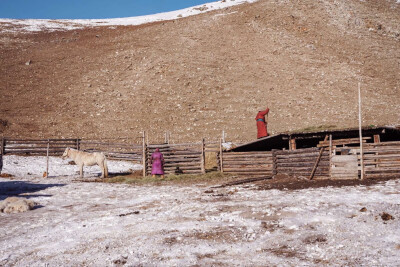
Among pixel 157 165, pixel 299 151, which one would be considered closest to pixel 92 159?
pixel 157 165

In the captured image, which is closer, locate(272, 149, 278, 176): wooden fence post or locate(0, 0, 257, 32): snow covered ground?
locate(272, 149, 278, 176): wooden fence post

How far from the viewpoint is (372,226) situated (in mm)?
7164

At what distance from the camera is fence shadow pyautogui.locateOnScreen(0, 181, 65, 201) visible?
13.1 metres

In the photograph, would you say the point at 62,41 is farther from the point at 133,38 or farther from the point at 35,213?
the point at 35,213

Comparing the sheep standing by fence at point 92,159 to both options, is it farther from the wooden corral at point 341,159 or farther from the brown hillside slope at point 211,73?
the brown hillside slope at point 211,73

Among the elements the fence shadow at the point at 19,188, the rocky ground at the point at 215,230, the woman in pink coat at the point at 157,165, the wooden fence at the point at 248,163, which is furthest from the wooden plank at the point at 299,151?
the fence shadow at the point at 19,188

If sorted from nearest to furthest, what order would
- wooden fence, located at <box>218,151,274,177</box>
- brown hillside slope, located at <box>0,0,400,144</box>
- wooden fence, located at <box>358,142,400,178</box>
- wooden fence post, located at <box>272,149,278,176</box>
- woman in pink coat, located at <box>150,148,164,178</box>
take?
wooden fence, located at <box>358,142,400,178</box> < wooden fence post, located at <box>272,149,278,176</box> < wooden fence, located at <box>218,151,274,177</box> < woman in pink coat, located at <box>150,148,164,178</box> < brown hillside slope, located at <box>0,0,400,144</box>

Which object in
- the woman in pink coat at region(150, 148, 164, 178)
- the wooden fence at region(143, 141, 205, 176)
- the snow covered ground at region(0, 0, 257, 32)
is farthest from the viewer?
the snow covered ground at region(0, 0, 257, 32)

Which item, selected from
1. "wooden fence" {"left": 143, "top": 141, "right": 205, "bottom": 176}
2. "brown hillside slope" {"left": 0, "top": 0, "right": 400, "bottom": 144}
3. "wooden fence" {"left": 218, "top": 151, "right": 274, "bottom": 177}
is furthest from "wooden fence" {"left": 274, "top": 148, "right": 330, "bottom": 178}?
"brown hillside slope" {"left": 0, "top": 0, "right": 400, "bottom": 144}

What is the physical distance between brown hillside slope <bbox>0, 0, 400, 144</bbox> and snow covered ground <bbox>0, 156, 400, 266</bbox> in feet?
58.9

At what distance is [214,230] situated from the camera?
7.44 meters

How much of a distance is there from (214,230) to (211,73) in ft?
109

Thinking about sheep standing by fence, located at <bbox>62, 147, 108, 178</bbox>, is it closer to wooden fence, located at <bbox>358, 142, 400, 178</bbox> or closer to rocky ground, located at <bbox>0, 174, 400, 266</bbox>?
rocky ground, located at <bbox>0, 174, 400, 266</bbox>

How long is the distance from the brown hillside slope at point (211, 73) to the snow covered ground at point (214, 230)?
17947 mm
